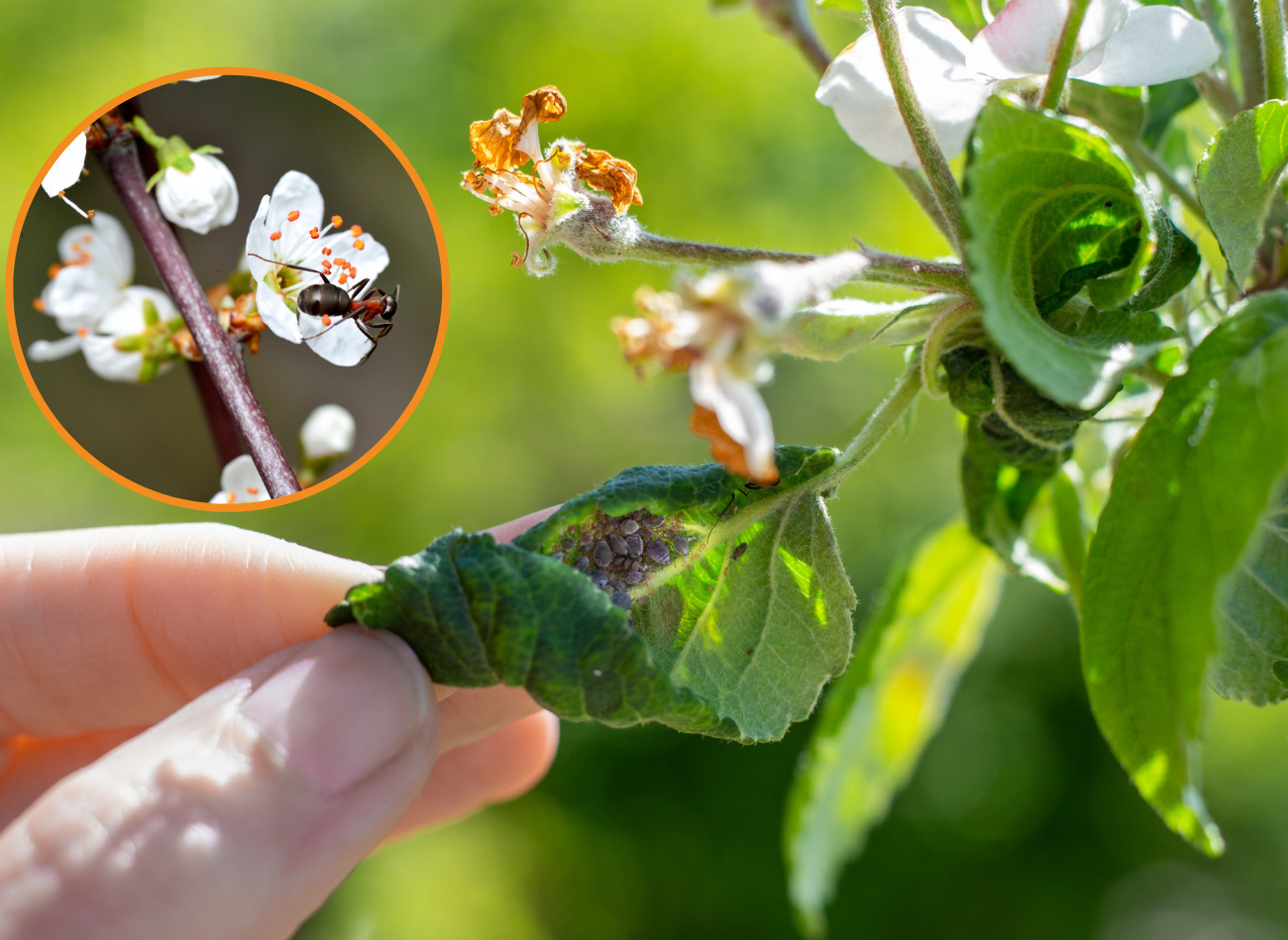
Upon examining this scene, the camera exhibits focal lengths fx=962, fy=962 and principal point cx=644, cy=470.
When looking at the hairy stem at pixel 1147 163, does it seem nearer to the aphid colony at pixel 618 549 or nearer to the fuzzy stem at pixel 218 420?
the aphid colony at pixel 618 549

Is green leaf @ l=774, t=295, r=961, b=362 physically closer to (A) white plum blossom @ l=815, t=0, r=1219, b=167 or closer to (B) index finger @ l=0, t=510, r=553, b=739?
(A) white plum blossom @ l=815, t=0, r=1219, b=167

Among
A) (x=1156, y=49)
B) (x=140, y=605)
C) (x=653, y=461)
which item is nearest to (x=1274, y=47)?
(x=1156, y=49)

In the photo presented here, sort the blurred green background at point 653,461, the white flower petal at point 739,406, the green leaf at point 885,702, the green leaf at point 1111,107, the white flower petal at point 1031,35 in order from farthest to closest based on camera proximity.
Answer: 1. the blurred green background at point 653,461
2. the green leaf at point 885,702
3. the green leaf at point 1111,107
4. the white flower petal at point 1031,35
5. the white flower petal at point 739,406

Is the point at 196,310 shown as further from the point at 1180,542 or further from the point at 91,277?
the point at 1180,542

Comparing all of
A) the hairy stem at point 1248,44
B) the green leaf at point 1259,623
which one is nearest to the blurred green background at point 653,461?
the hairy stem at point 1248,44

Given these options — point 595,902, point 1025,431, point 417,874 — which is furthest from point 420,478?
point 1025,431

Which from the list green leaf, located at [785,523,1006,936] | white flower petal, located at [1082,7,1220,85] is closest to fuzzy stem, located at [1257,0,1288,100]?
white flower petal, located at [1082,7,1220,85]
